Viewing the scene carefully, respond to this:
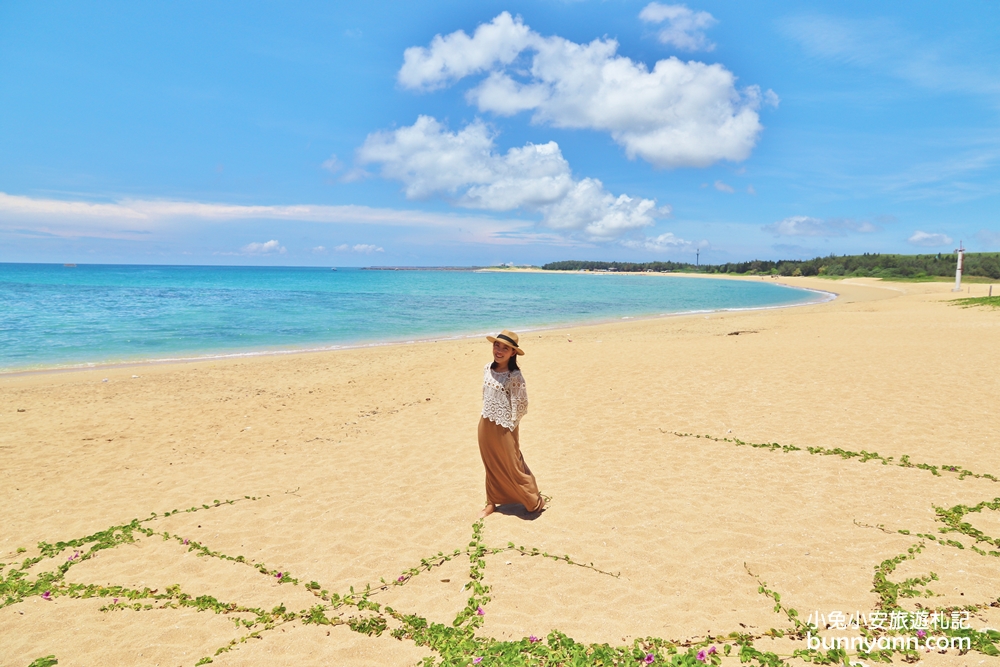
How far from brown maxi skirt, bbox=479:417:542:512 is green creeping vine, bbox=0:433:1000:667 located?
46 cm

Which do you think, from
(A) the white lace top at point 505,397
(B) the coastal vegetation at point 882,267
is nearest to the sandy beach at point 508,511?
(A) the white lace top at point 505,397

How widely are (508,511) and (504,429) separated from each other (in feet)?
3.83

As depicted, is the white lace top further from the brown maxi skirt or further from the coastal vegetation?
the coastal vegetation

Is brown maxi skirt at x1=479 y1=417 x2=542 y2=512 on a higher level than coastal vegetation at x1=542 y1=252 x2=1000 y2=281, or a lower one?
lower

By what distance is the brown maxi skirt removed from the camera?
5406 millimetres

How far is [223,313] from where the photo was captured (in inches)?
1262

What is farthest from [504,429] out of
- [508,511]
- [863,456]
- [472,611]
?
[863,456]

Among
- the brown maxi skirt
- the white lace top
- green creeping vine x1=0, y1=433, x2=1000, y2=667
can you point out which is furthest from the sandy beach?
the white lace top

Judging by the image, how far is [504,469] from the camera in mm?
5566

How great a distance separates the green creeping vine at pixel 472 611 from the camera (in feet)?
11.3

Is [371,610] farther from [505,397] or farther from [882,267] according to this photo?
[882,267]

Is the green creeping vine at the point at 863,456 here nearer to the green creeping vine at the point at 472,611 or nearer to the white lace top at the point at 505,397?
the green creeping vine at the point at 472,611

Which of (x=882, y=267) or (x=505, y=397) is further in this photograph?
(x=882, y=267)

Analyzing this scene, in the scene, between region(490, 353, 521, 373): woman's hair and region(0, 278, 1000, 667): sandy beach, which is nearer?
region(0, 278, 1000, 667): sandy beach
